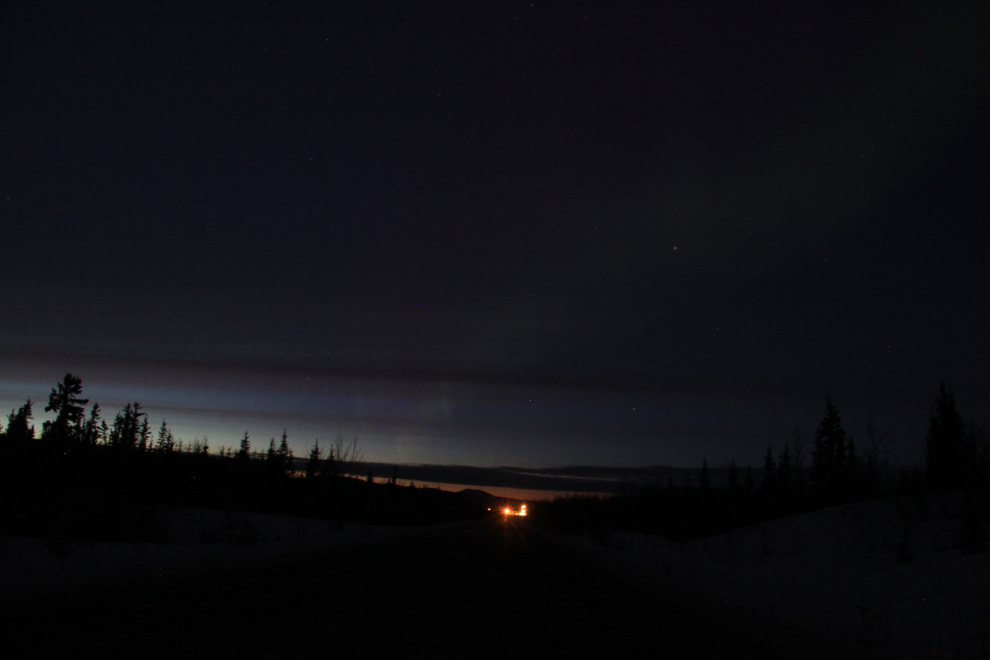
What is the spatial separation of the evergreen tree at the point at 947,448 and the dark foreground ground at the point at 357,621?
2363cm

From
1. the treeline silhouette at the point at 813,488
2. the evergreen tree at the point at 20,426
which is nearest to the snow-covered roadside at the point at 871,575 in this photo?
the treeline silhouette at the point at 813,488

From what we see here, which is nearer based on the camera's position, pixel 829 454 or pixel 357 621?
pixel 357 621

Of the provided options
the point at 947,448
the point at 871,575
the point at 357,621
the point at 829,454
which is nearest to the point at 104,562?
the point at 357,621

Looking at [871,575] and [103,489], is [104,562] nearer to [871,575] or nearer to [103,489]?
[103,489]

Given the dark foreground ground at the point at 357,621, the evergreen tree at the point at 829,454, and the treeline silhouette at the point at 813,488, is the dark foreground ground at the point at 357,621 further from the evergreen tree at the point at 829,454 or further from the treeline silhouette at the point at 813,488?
the evergreen tree at the point at 829,454

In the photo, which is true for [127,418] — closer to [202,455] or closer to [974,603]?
[202,455]

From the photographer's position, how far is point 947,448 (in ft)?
152

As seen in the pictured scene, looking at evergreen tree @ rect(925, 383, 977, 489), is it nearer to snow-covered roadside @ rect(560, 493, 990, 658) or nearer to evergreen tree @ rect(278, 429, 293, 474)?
snow-covered roadside @ rect(560, 493, 990, 658)

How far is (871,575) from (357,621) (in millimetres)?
21229

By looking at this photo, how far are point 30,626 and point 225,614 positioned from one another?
2149 millimetres

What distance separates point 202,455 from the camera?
9506 centimetres

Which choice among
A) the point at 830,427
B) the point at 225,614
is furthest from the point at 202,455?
the point at 225,614

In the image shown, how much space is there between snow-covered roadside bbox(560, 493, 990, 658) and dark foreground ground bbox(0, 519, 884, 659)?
4.23 m

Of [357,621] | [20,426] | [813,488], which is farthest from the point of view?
[813,488]
